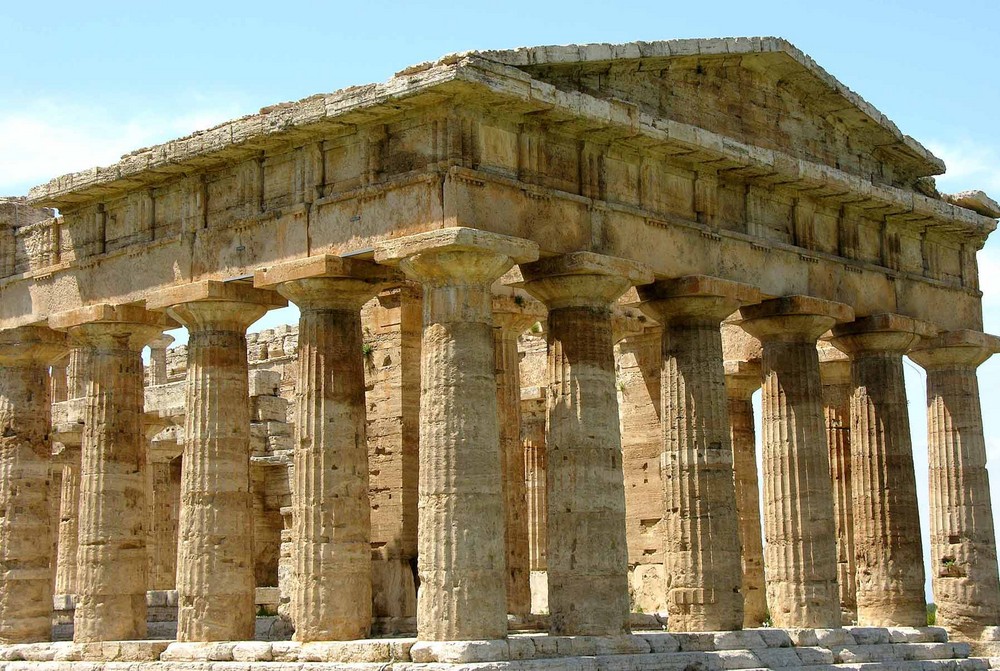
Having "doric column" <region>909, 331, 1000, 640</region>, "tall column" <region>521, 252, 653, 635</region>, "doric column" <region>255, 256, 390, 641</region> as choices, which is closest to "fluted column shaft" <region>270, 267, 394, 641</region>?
"doric column" <region>255, 256, 390, 641</region>

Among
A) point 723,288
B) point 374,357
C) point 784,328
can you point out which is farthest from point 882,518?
point 374,357

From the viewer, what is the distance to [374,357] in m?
30.4

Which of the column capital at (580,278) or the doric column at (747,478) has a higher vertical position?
the column capital at (580,278)

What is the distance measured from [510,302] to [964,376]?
8.64 meters

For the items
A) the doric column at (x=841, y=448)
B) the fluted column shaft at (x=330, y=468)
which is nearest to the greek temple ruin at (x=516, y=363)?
the fluted column shaft at (x=330, y=468)

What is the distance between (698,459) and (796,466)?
246cm

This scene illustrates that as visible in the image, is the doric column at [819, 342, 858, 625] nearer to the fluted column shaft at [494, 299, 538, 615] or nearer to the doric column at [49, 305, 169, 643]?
the fluted column shaft at [494, 299, 538, 615]

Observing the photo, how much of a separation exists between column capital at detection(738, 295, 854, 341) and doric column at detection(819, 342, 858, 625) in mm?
5748

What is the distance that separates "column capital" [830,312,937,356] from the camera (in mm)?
30797

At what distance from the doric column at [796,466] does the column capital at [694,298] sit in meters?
1.41

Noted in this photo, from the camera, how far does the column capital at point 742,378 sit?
35.2 m

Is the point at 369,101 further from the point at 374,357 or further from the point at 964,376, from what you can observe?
the point at 964,376

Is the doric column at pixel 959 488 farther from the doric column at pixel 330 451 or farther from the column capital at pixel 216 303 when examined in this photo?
the column capital at pixel 216 303

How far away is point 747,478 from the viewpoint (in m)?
35.1
